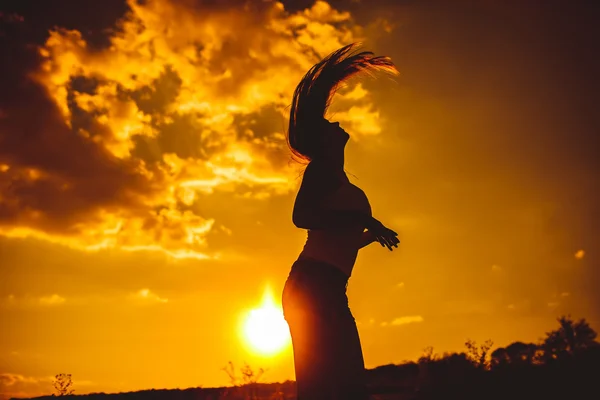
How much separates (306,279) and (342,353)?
501mm

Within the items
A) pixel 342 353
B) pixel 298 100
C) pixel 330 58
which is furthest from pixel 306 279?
pixel 330 58

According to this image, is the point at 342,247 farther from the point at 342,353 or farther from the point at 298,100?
the point at 298,100

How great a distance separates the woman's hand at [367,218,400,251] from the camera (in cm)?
355

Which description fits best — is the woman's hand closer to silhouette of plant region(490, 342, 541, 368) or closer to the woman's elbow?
the woman's elbow

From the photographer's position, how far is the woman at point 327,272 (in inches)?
126

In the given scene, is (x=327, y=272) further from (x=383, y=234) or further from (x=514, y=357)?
(x=514, y=357)

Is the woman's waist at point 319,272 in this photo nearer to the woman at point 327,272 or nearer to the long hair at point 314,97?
the woman at point 327,272

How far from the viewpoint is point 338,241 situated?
11.4ft

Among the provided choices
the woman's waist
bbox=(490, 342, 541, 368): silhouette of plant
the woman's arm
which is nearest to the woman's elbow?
the woman's waist

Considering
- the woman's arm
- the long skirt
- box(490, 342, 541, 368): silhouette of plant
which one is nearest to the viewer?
the long skirt

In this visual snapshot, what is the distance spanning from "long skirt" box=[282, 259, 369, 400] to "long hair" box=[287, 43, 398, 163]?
95cm

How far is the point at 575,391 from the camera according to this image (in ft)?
21.8

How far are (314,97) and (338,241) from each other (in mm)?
1207

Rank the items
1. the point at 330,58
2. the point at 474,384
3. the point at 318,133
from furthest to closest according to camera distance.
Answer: the point at 474,384 < the point at 330,58 < the point at 318,133
